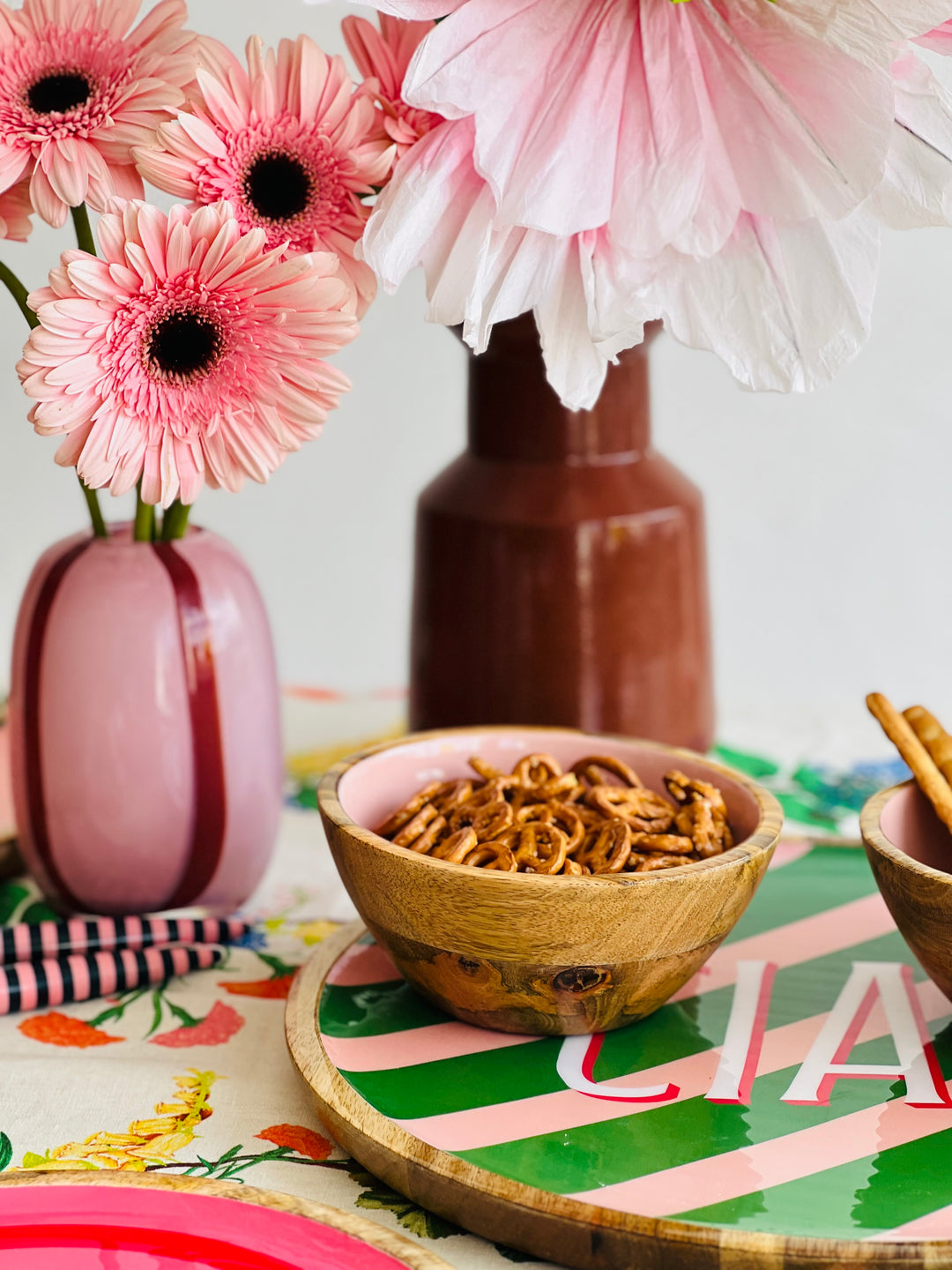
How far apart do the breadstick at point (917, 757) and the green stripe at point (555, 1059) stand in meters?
0.09

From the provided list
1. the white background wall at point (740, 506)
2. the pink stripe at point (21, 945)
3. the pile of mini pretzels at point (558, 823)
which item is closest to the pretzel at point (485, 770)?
the pile of mini pretzels at point (558, 823)

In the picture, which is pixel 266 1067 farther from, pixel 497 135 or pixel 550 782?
pixel 497 135

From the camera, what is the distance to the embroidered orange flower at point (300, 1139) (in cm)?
44

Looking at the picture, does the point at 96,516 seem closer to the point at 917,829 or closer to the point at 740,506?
the point at 917,829

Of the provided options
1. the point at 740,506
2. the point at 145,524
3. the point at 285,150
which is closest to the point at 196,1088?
the point at 145,524

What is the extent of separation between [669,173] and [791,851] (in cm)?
35

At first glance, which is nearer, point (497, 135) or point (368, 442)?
point (497, 135)

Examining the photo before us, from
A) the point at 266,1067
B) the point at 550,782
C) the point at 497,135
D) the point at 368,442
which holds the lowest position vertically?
the point at 266,1067

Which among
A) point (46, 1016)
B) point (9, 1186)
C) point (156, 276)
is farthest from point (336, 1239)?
point (156, 276)

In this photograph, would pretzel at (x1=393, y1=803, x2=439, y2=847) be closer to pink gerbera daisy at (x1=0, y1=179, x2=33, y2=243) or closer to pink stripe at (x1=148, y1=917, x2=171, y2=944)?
pink stripe at (x1=148, y1=917, x2=171, y2=944)

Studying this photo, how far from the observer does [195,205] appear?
49 cm

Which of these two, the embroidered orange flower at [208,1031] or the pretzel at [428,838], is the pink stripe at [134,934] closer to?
the embroidered orange flower at [208,1031]

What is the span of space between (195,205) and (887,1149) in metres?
0.40

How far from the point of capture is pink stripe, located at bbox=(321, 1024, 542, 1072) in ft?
1.52
